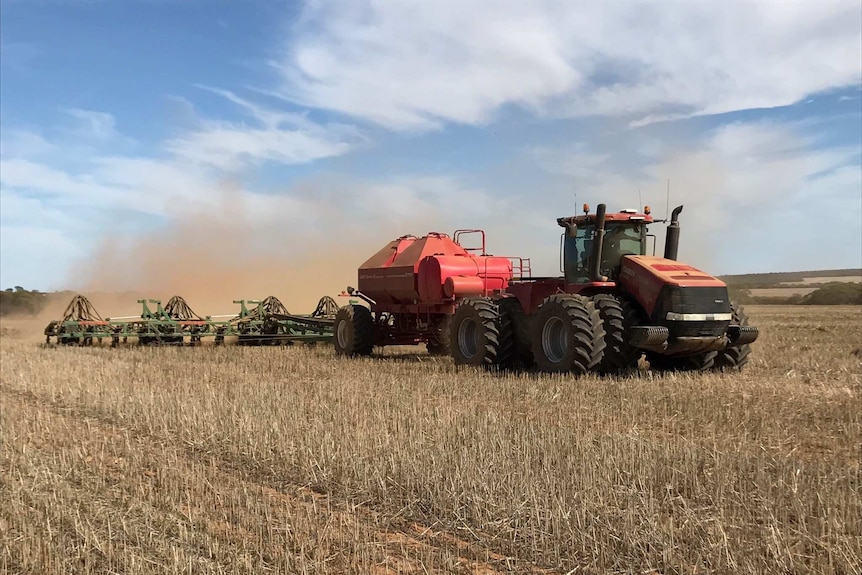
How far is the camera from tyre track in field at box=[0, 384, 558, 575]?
374 cm

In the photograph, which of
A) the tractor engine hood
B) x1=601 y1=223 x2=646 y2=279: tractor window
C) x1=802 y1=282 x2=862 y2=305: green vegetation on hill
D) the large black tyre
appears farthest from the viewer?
x1=802 y1=282 x2=862 y2=305: green vegetation on hill

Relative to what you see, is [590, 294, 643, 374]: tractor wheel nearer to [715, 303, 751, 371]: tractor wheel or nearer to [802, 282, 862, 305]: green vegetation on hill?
[715, 303, 751, 371]: tractor wheel

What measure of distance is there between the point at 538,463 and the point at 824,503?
1.75m

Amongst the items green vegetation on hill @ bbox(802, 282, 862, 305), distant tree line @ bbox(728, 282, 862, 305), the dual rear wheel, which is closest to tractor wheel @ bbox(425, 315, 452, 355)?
the dual rear wheel

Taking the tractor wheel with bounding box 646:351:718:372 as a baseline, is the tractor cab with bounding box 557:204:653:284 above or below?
above

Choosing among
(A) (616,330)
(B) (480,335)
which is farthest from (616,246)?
(B) (480,335)

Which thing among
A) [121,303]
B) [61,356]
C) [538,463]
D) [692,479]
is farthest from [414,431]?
[121,303]

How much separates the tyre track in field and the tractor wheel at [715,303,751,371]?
24.2ft

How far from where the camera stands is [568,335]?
1006cm

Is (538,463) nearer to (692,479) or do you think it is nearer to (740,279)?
(692,479)

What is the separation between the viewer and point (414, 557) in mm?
3805

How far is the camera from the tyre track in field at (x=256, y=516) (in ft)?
12.3

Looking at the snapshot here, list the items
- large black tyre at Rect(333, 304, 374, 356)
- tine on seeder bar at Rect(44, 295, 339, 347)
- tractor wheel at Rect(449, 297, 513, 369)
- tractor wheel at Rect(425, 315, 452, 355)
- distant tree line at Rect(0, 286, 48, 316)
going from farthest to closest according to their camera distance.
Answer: distant tree line at Rect(0, 286, 48, 316)
tine on seeder bar at Rect(44, 295, 339, 347)
large black tyre at Rect(333, 304, 374, 356)
tractor wheel at Rect(425, 315, 452, 355)
tractor wheel at Rect(449, 297, 513, 369)

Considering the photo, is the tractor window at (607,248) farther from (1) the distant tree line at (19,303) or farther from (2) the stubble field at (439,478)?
(1) the distant tree line at (19,303)
